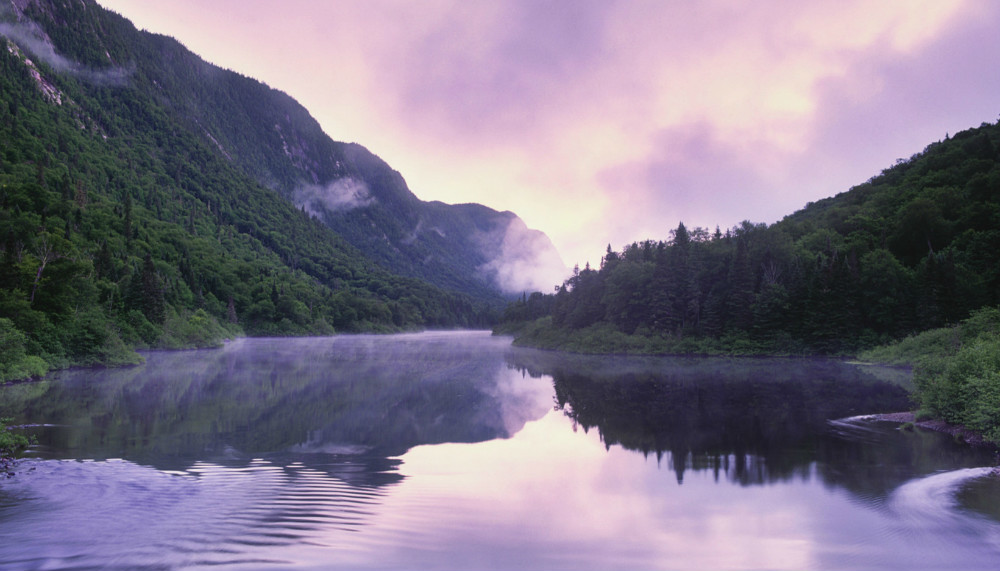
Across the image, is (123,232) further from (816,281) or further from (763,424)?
(816,281)

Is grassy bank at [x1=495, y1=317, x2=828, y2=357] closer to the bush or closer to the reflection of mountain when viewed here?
the reflection of mountain

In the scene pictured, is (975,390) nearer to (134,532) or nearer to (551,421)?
(551,421)

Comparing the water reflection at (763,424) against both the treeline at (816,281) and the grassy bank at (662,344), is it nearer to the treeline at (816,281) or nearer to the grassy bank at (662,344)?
the grassy bank at (662,344)

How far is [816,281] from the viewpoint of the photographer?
55.7m

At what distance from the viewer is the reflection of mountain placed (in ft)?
47.7

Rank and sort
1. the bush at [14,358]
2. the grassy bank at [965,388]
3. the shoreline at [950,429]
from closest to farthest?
the shoreline at [950,429], the grassy bank at [965,388], the bush at [14,358]

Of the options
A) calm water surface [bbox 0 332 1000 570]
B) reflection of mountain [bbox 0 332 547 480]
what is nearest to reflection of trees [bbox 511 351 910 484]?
calm water surface [bbox 0 332 1000 570]

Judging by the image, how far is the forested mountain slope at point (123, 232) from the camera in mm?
34969

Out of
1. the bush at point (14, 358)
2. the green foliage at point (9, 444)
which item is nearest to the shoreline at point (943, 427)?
the green foliage at point (9, 444)

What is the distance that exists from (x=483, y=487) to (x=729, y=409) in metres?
14.4

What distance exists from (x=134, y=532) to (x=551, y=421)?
14429mm

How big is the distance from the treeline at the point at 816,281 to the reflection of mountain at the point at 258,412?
108 ft

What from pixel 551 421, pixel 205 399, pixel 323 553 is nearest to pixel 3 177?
pixel 205 399

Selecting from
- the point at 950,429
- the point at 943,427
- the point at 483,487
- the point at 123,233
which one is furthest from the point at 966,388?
the point at 123,233
